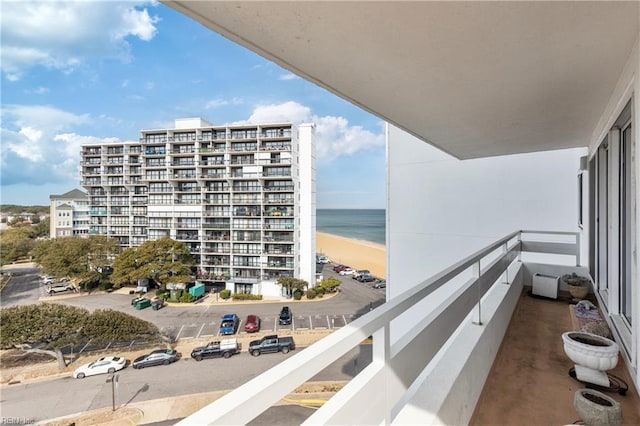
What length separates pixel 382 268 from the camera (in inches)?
827

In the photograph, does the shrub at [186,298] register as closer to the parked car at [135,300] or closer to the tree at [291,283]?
the parked car at [135,300]

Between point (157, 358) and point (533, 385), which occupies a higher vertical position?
point (533, 385)

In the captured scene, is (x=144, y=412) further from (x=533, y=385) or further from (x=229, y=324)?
(x=533, y=385)

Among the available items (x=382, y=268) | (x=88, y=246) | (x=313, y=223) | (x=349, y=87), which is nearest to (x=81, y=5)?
(x=88, y=246)

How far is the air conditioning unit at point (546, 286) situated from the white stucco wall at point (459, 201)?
1.28 m

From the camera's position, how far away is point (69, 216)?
21125mm

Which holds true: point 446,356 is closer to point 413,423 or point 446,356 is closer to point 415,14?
point 413,423

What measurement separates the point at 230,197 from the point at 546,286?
→ 1690cm

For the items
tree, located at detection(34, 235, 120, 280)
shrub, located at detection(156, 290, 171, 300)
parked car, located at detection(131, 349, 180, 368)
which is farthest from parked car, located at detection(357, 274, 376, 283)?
tree, located at detection(34, 235, 120, 280)

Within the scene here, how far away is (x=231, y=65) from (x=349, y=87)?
32800mm

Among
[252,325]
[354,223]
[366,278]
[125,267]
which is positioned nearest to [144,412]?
[252,325]

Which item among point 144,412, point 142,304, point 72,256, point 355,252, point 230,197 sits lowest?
point 144,412

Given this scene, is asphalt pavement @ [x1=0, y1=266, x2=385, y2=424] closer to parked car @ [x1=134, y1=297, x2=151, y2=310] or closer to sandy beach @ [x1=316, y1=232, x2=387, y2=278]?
parked car @ [x1=134, y1=297, x2=151, y2=310]

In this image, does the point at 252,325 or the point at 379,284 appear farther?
the point at 379,284
